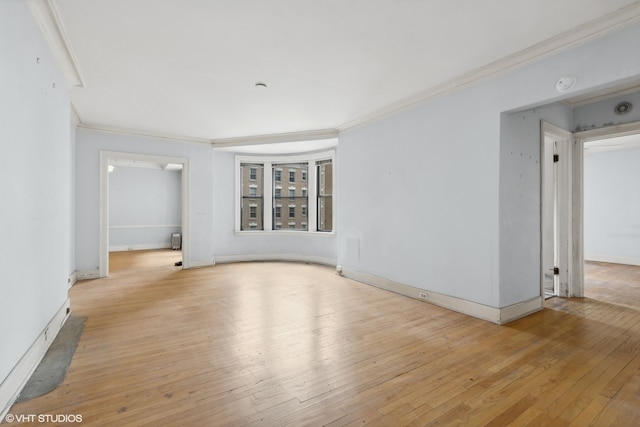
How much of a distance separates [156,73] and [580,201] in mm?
5763

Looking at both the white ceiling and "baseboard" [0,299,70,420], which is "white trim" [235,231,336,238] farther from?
the white ceiling

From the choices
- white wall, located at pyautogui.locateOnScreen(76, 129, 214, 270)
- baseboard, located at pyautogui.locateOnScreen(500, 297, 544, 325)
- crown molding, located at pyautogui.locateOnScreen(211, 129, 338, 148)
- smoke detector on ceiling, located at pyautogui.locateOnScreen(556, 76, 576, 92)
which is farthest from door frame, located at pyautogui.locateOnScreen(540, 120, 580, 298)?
white wall, located at pyautogui.locateOnScreen(76, 129, 214, 270)

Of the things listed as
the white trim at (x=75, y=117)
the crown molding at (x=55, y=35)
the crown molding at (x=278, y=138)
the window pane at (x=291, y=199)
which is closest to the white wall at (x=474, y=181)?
the crown molding at (x=278, y=138)

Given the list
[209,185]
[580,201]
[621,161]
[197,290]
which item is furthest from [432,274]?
[621,161]

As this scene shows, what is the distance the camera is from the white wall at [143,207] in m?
9.18

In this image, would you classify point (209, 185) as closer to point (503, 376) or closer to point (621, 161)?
point (503, 376)

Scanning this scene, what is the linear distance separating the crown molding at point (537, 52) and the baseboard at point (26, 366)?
4.66 meters

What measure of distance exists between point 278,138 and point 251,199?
194 cm

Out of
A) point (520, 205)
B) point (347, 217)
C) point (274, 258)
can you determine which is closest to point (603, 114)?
point (520, 205)

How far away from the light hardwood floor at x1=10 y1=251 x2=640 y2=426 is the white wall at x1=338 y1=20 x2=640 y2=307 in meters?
0.49

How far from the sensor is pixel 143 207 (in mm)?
9617

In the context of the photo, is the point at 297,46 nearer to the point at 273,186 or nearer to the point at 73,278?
the point at 273,186

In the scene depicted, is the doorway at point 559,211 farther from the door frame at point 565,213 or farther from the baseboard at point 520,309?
the baseboard at point 520,309

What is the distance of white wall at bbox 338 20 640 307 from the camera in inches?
106
